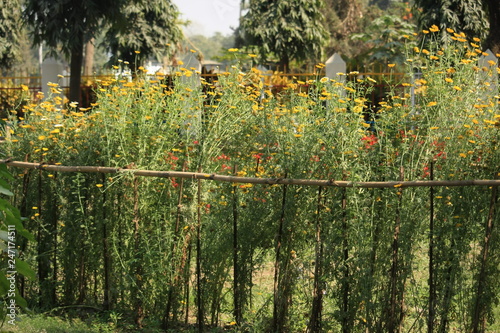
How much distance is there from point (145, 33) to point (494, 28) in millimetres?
10606

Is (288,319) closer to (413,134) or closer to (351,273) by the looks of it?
(351,273)

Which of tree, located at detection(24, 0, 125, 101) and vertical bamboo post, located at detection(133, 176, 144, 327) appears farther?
tree, located at detection(24, 0, 125, 101)

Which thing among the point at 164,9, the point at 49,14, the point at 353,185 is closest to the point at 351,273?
the point at 353,185

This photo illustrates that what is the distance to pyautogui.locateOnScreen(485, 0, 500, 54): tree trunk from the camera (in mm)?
13812

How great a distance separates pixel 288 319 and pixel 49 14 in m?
11.7

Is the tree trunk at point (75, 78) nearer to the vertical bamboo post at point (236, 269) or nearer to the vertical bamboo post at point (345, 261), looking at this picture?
the vertical bamboo post at point (236, 269)

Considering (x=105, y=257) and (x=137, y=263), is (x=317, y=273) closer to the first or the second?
(x=137, y=263)

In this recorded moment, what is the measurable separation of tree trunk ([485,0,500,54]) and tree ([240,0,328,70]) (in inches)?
287

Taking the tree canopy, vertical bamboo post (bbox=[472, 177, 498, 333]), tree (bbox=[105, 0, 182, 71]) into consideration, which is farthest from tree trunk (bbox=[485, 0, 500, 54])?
vertical bamboo post (bbox=[472, 177, 498, 333])

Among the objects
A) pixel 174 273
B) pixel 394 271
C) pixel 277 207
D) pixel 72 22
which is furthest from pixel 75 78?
pixel 394 271

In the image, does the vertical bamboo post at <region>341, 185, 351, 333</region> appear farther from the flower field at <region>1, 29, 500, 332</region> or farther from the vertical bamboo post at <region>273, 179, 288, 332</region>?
the vertical bamboo post at <region>273, 179, 288, 332</region>

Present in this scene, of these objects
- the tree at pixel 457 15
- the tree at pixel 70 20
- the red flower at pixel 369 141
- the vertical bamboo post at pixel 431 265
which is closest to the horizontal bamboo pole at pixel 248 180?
the vertical bamboo post at pixel 431 265

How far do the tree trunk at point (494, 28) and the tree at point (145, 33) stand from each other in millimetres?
9412

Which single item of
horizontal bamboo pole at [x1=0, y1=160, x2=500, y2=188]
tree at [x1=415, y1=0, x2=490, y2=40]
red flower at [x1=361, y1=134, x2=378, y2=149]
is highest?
tree at [x1=415, y1=0, x2=490, y2=40]
